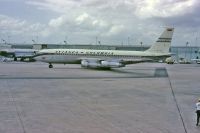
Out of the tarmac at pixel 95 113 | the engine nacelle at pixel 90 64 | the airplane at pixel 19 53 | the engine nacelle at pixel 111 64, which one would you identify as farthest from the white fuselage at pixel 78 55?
the airplane at pixel 19 53

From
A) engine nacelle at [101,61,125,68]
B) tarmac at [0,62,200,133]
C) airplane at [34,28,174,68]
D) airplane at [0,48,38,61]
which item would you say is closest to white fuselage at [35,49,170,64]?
airplane at [34,28,174,68]

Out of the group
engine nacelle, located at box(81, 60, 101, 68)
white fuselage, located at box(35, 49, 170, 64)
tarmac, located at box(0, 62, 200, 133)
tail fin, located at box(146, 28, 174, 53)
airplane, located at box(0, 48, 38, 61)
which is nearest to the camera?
tarmac, located at box(0, 62, 200, 133)

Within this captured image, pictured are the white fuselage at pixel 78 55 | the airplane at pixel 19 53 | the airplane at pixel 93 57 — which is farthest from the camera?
the airplane at pixel 19 53

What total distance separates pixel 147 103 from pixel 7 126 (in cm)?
963

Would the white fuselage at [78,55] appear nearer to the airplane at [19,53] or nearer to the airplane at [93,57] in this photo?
the airplane at [93,57]

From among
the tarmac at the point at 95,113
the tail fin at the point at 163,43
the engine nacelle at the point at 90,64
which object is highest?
the tail fin at the point at 163,43

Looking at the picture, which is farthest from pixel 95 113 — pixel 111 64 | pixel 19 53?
pixel 19 53

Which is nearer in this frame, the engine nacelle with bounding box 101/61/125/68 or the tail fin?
the engine nacelle with bounding box 101/61/125/68

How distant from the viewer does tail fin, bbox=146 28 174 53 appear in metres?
65.9

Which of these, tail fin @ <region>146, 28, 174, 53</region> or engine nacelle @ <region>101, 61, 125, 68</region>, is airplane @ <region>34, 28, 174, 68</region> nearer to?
engine nacelle @ <region>101, 61, 125, 68</region>

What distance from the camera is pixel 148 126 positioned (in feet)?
47.3

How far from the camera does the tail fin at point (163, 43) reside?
65875 mm

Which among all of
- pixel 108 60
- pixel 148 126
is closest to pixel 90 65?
pixel 108 60

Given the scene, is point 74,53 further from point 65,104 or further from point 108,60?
point 65,104
